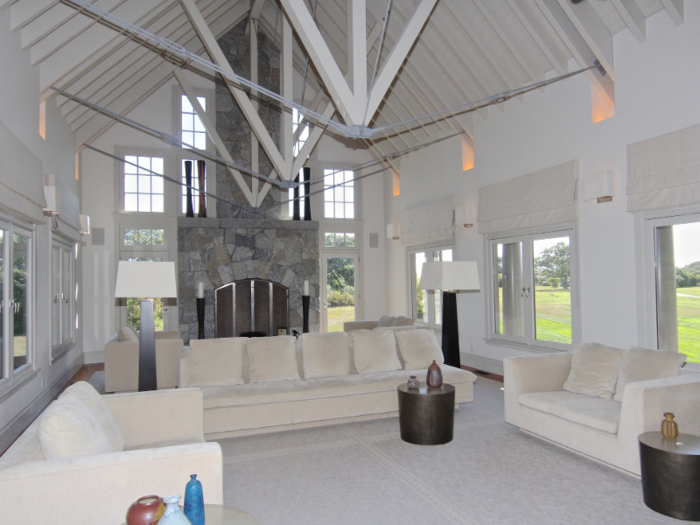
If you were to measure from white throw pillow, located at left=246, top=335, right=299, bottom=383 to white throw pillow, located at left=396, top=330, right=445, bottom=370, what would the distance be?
118cm

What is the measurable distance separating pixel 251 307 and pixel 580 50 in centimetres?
665

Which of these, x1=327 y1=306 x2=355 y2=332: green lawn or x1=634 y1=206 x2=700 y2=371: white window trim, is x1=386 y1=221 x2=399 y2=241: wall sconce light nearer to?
x1=327 y1=306 x2=355 y2=332: green lawn

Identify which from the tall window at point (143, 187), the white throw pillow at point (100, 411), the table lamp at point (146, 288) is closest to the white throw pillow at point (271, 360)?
the table lamp at point (146, 288)

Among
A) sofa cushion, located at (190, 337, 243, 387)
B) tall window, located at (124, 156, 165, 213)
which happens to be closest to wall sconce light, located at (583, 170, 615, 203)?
sofa cushion, located at (190, 337, 243, 387)

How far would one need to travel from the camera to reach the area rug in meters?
2.95

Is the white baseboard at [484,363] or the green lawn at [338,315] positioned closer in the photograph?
the white baseboard at [484,363]

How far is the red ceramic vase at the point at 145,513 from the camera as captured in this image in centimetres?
160

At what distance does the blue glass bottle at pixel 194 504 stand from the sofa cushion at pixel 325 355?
10.2 feet

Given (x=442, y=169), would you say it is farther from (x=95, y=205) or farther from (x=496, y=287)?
(x=95, y=205)

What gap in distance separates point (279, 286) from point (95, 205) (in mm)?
3520

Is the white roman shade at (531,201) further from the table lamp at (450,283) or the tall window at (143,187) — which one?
the tall window at (143,187)

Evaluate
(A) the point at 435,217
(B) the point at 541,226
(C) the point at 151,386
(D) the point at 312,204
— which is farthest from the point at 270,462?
(D) the point at 312,204

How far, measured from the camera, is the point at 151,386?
4145 mm

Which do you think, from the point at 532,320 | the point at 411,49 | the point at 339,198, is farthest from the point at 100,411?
the point at 339,198
